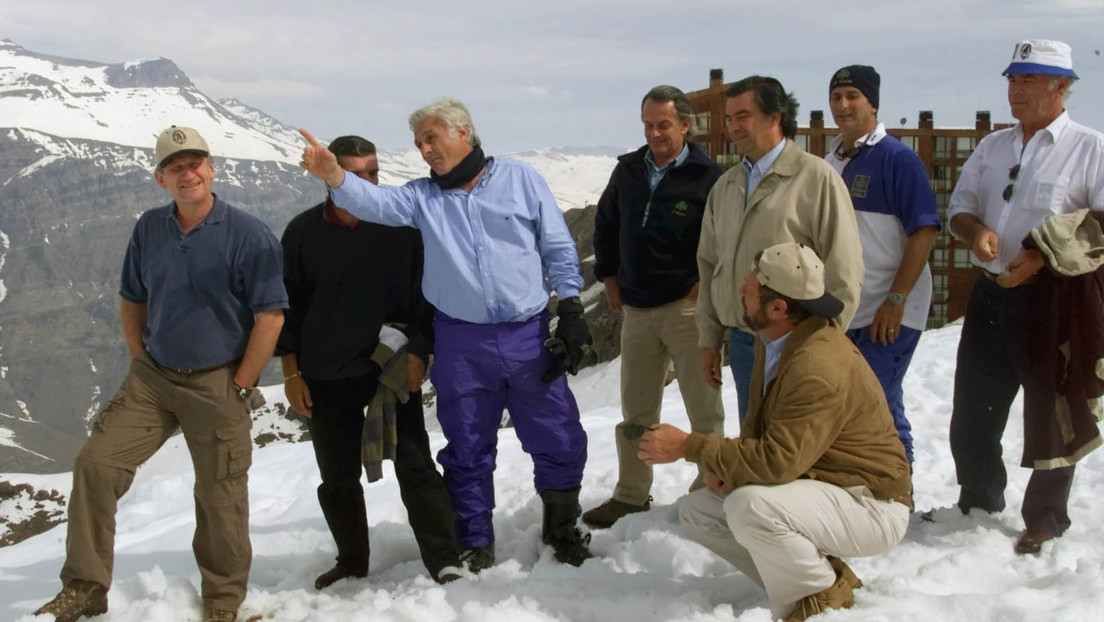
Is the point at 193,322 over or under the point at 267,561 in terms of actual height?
over

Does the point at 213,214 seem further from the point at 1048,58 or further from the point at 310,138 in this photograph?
the point at 1048,58

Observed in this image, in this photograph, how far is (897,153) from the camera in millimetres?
5043

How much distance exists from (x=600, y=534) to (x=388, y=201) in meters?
2.45

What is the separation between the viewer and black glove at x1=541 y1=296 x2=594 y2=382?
4.96 m

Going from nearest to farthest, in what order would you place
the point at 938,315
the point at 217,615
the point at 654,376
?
the point at 217,615, the point at 654,376, the point at 938,315

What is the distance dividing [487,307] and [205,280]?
1452mm

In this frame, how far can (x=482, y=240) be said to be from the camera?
16.1ft

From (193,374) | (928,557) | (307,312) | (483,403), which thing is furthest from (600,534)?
(193,374)

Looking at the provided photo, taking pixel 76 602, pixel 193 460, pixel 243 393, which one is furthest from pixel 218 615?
pixel 243 393

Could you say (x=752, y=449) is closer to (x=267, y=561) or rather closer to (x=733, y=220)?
(x=733, y=220)

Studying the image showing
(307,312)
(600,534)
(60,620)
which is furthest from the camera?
(600,534)

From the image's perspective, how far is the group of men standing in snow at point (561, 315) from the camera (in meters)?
4.39

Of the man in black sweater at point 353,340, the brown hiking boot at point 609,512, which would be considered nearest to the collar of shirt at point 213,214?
the man in black sweater at point 353,340

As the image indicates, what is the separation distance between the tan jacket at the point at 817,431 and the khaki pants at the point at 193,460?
7.80 feet
